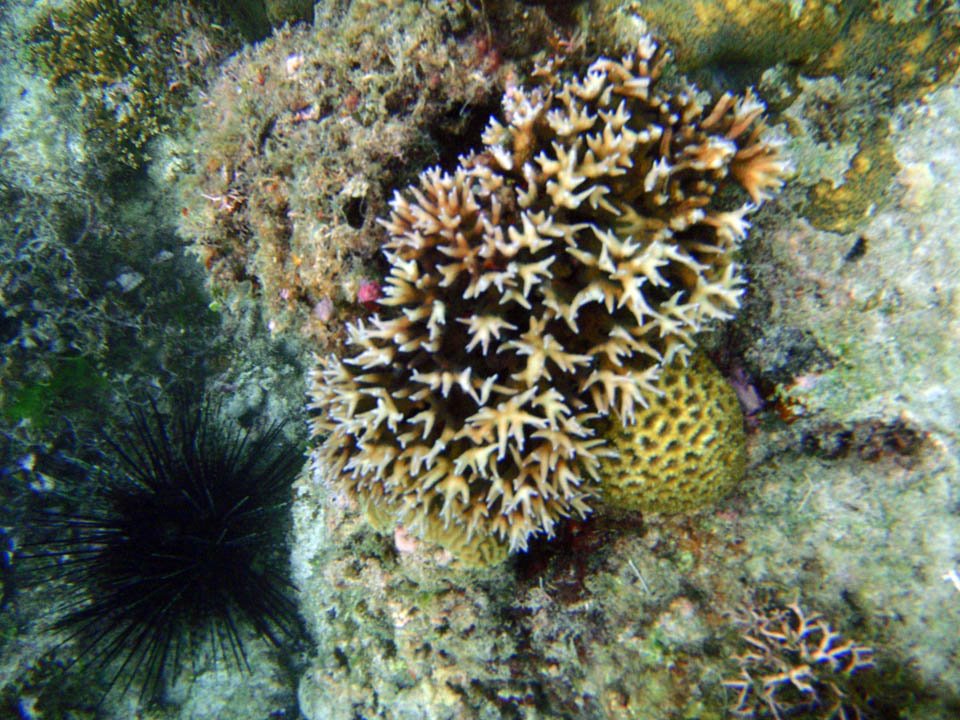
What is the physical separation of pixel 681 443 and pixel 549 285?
42.2 inches

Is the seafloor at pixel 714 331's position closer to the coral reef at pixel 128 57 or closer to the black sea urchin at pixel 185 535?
the black sea urchin at pixel 185 535

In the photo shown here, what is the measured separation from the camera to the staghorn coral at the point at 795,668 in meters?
2.62

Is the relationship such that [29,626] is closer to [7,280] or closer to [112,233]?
[7,280]

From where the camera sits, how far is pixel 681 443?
2643 mm

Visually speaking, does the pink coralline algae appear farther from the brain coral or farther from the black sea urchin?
the black sea urchin

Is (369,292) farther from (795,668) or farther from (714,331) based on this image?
(795,668)

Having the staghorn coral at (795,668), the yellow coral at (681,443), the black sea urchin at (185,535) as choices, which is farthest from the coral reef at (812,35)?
the black sea urchin at (185,535)

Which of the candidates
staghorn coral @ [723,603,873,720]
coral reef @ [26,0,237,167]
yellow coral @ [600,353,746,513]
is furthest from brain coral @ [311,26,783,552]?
coral reef @ [26,0,237,167]

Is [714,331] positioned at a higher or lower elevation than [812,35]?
lower

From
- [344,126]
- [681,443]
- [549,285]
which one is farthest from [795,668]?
[344,126]

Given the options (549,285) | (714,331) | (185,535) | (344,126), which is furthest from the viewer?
(185,535)

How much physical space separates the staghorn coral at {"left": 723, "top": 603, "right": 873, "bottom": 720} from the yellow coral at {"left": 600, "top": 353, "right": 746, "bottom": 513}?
0.80 m

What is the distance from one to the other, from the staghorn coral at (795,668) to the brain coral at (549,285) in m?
1.30

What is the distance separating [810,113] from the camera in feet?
9.05
